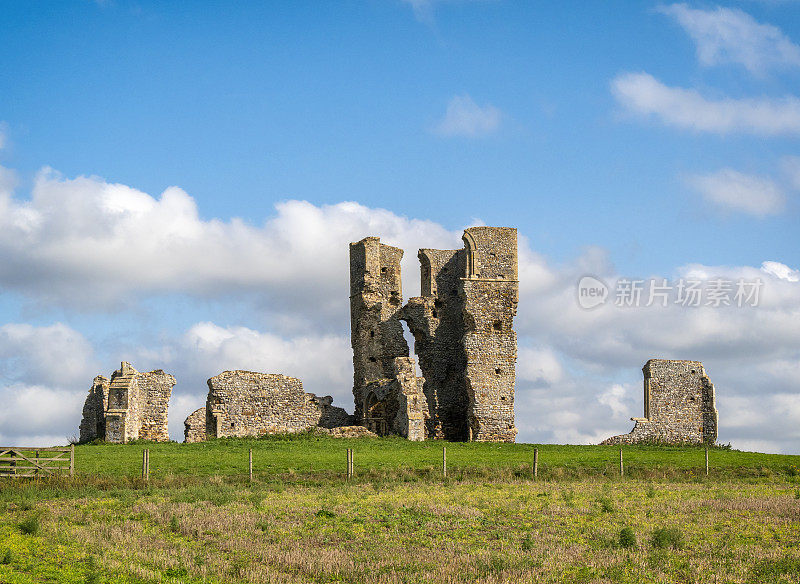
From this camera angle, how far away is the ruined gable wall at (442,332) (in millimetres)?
47781

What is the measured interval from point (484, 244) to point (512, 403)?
7907mm

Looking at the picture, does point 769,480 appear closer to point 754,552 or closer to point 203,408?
point 754,552

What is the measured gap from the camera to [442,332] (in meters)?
48.5

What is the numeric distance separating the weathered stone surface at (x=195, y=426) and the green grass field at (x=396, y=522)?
839 centimetres

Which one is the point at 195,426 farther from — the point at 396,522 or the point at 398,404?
the point at 396,522

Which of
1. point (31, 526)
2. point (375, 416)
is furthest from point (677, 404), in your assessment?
point (31, 526)

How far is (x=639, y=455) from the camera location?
3784cm

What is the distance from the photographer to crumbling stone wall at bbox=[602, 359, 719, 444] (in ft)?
151

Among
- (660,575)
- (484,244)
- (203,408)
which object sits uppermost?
(484,244)

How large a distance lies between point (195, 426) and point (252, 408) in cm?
275

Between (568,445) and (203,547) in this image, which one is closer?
(203,547)

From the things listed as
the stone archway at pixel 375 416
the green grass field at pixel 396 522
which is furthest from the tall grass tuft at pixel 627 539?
the stone archway at pixel 375 416

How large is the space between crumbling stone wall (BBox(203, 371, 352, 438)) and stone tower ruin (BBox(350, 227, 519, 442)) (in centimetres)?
378

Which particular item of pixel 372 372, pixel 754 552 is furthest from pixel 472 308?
pixel 754 552
